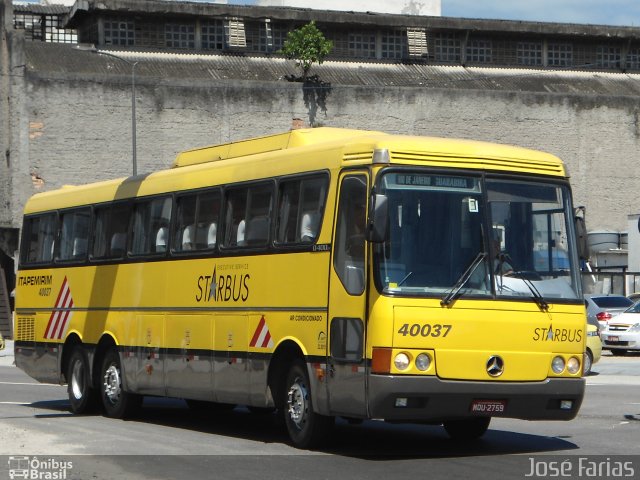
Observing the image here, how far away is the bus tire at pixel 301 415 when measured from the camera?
14.2 metres

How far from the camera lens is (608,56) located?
7150 centimetres

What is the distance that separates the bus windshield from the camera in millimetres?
13336

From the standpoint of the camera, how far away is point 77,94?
185 feet

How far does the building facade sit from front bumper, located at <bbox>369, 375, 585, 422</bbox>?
42.9 m

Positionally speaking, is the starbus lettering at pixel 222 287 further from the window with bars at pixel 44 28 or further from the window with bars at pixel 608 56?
the window with bars at pixel 608 56

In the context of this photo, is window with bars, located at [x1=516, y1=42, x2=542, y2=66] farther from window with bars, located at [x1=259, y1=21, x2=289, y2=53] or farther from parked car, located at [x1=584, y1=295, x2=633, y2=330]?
parked car, located at [x1=584, y1=295, x2=633, y2=330]

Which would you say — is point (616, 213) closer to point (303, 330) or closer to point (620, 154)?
point (620, 154)

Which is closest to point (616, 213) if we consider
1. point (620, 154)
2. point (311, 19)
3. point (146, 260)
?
point (620, 154)

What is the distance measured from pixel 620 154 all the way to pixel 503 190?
55455 mm

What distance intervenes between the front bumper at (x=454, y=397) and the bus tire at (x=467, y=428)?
1.72 metres

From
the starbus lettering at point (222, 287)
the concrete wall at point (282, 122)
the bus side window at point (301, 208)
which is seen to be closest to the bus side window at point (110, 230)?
the starbus lettering at point (222, 287)

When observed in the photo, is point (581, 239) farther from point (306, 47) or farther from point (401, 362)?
point (306, 47)

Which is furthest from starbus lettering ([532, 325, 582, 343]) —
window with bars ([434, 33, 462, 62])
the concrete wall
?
window with bars ([434, 33, 462, 62])

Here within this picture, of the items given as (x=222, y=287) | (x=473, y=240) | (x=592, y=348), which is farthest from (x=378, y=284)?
(x=592, y=348)
